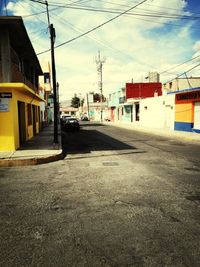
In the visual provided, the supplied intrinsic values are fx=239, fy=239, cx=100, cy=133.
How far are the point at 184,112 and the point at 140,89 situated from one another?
23800 mm

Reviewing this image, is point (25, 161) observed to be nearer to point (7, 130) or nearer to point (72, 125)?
point (7, 130)

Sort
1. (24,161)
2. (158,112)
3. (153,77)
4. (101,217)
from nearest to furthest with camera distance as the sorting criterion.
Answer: (101,217) → (24,161) → (158,112) → (153,77)

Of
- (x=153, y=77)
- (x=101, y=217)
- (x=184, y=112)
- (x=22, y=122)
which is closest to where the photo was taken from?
(x=101, y=217)

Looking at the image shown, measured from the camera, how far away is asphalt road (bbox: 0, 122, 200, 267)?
329cm

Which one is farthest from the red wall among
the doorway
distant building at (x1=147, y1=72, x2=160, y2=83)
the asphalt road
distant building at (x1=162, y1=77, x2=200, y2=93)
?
the asphalt road

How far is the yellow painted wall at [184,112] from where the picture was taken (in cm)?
2155

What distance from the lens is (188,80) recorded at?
1432 inches

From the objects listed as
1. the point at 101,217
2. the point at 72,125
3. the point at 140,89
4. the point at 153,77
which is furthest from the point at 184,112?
the point at 153,77

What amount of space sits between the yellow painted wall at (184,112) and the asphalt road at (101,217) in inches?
579

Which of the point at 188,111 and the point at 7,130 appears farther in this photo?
the point at 188,111

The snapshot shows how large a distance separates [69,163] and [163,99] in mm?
21119

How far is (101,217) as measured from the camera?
452 cm

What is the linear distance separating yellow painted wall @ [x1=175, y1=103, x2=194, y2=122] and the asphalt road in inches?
579

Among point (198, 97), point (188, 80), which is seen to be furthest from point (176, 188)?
point (188, 80)
